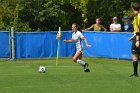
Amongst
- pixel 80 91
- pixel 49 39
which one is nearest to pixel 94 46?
pixel 49 39

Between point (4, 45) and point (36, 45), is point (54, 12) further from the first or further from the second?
point (4, 45)

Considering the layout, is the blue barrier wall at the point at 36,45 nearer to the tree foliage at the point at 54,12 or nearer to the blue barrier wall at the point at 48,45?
the blue barrier wall at the point at 48,45

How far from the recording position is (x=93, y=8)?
39.2m

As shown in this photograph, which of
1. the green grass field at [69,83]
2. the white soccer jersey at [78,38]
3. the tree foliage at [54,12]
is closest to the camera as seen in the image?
the green grass field at [69,83]

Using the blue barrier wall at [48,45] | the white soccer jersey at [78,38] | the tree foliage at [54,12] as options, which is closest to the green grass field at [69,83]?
the white soccer jersey at [78,38]

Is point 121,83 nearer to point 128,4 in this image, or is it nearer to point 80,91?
point 80,91

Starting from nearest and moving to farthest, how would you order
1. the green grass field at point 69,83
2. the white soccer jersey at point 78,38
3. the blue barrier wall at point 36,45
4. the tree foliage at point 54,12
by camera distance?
the green grass field at point 69,83
the white soccer jersey at point 78,38
the blue barrier wall at point 36,45
the tree foliage at point 54,12

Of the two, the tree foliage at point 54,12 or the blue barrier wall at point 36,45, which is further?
the tree foliage at point 54,12

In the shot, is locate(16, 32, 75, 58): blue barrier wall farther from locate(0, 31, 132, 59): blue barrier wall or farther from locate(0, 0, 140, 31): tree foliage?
locate(0, 0, 140, 31): tree foliage

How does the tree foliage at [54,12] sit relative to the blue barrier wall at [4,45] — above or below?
above

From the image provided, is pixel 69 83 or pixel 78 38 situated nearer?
pixel 69 83

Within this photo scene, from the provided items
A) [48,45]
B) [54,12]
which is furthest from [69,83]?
[54,12]

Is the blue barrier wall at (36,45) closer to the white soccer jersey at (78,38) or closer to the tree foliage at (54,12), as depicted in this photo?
the tree foliage at (54,12)

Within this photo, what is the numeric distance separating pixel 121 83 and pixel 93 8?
25.7 m
